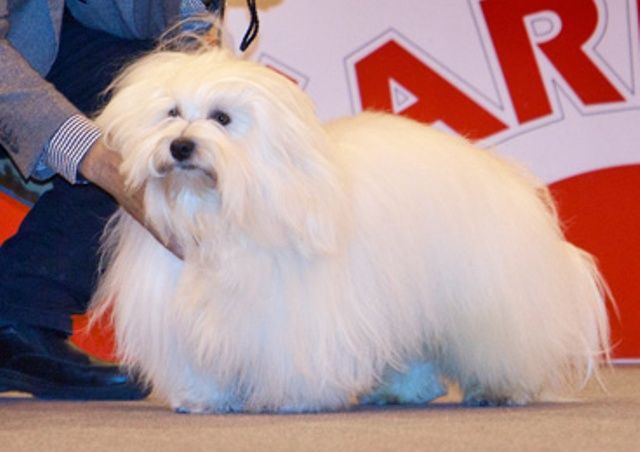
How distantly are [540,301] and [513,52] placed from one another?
1.29 metres

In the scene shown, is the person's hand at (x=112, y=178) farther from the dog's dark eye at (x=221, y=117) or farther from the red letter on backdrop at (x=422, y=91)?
the red letter on backdrop at (x=422, y=91)

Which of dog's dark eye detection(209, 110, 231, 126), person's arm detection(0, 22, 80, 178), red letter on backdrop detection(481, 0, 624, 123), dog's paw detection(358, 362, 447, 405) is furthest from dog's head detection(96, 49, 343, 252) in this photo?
red letter on backdrop detection(481, 0, 624, 123)

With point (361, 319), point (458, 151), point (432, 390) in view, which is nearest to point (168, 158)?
point (361, 319)

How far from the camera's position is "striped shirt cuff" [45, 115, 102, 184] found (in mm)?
3131

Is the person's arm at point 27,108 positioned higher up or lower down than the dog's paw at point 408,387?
higher up

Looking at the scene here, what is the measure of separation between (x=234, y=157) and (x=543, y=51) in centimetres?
172

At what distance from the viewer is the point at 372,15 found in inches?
170

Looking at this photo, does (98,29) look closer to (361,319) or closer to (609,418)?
(361,319)

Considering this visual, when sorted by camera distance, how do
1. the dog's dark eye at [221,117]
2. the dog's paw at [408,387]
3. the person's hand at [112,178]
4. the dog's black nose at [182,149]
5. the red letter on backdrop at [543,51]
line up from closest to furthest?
1. the dog's black nose at [182,149]
2. the dog's dark eye at [221,117]
3. the person's hand at [112,178]
4. the dog's paw at [408,387]
5. the red letter on backdrop at [543,51]

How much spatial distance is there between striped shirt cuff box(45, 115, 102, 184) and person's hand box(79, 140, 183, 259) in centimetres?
2

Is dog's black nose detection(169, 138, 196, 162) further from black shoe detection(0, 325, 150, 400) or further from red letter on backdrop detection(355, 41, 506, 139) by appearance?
red letter on backdrop detection(355, 41, 506, 139)

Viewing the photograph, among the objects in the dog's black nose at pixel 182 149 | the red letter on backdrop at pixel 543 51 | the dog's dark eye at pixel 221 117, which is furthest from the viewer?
the red letter on backdrop at pixel 543 51

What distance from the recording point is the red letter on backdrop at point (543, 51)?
4.31 meters

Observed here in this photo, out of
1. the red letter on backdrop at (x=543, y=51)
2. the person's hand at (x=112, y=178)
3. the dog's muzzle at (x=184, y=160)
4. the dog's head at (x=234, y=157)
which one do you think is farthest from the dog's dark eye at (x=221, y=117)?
the red letter on backdrop at (x=543, y=51)
